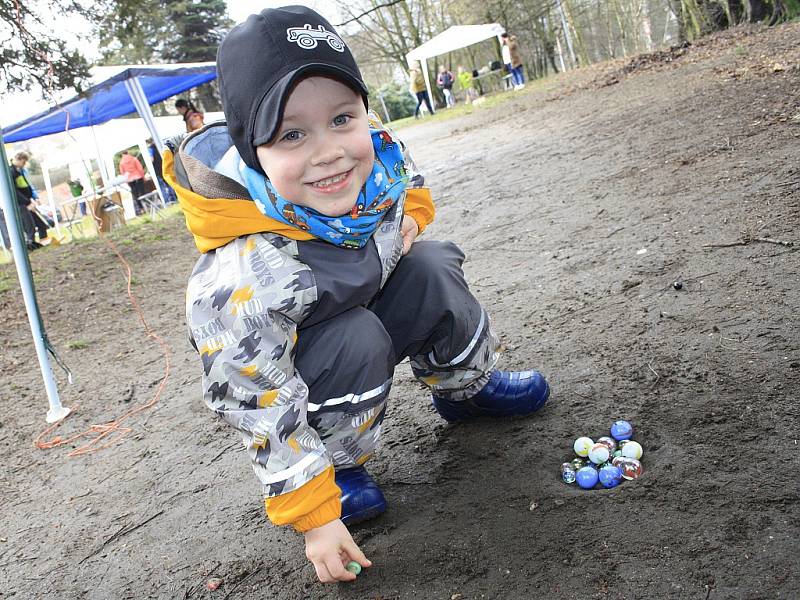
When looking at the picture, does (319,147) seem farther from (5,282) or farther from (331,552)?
(5,282)

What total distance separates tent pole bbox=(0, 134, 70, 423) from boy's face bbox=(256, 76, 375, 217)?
7.32 feet

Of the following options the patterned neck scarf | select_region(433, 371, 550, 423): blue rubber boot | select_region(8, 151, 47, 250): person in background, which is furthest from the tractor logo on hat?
select_region(8, 151, 47, 250): person in background

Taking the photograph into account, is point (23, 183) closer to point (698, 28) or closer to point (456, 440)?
point (456, 440)

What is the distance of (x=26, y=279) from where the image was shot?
136 inches

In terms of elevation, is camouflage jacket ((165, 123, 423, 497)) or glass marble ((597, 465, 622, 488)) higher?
camouflage jacket ((165, 123, 423, 497))

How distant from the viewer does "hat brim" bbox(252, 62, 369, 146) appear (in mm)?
1589

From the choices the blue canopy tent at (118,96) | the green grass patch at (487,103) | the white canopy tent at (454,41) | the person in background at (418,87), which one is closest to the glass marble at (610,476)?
the blue canopy tent at (118,96)

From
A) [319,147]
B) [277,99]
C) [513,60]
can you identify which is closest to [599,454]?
[319,147]

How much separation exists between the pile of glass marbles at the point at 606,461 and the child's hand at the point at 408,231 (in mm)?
769

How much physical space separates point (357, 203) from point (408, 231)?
1.20 feet

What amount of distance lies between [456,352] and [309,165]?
736 millimetres

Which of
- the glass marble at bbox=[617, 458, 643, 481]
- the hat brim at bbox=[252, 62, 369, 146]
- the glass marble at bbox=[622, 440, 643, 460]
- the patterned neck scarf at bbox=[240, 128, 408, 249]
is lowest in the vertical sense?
the glass marble at bbox=[617, 458, 643, 481]

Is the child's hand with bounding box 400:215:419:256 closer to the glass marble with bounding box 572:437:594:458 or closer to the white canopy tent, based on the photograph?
the glass marble with bounding box 572:437:594:458

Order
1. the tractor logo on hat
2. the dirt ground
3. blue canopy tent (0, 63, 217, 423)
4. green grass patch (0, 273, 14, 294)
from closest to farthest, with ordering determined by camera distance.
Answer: the dirt ground, the tractor logo on hat, green grass patch (0, 273, 14, 294), blue canopy tent (0, 63, 217, 423)
